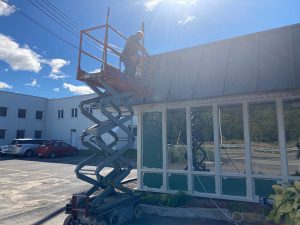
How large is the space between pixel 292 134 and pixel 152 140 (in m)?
4.17

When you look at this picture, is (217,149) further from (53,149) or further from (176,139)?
(53,149)

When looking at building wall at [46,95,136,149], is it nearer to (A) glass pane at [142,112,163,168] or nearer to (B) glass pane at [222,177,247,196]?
(A) glass pane at [142,112,163,168]

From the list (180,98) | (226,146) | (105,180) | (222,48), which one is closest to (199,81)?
(180,98)

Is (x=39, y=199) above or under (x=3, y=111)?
under

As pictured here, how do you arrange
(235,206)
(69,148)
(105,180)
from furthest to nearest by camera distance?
(69,148)
(235,206)
(105,180)

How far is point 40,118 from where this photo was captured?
33.4 m

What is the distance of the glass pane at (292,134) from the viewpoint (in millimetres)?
6891

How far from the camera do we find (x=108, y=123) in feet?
19.6

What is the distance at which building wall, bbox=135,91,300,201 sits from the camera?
7.03 m

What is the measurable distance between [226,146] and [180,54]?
11.1 ft

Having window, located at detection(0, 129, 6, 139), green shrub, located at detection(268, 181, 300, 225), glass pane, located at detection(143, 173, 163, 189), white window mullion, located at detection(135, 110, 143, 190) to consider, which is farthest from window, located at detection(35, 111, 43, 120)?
green shrub, located at detection(268, 181, 300, 225)

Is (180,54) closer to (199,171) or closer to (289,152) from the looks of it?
(199,171)

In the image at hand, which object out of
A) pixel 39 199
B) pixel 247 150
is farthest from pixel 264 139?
pixel 39 199

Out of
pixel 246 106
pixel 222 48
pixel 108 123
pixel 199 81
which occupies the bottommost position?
pixel 108 123
